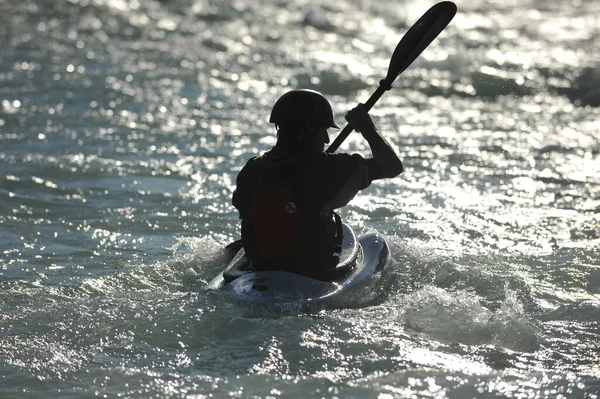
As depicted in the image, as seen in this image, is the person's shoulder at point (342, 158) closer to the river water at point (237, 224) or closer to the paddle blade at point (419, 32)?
the river water at point (237, 224)

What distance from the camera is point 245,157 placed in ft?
36.7

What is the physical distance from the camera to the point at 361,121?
19.6 ft

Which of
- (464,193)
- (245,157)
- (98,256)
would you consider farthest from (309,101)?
(245,157)

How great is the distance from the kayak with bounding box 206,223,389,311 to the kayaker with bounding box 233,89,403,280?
109mm

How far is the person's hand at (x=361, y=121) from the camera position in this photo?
5.95 metres

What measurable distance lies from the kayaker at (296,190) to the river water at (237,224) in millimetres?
370

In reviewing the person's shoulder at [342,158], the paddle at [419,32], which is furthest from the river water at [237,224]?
the paddle at [419,32]

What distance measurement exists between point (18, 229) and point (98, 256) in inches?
40.1

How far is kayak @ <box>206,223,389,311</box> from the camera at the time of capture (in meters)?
5.56

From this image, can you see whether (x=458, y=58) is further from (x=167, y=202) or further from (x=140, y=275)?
(x=140, y=275)

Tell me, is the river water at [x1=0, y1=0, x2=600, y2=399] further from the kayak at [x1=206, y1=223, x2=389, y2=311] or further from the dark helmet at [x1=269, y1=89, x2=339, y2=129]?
the dark helmet at [x1=269, y1=89, x2=339, y2=129]

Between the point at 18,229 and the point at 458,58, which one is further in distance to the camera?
the point at 458,58

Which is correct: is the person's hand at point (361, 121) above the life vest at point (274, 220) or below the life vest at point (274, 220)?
above

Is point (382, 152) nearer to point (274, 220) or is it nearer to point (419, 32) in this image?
point (274, 220)
